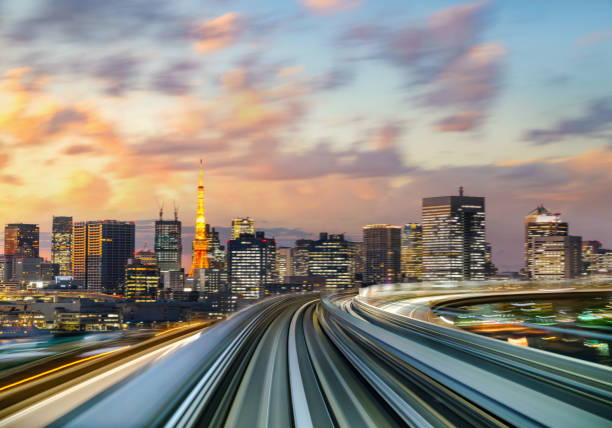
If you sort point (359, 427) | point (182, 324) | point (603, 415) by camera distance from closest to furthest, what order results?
point (603, 415), point (359, 427), point (182, 324)

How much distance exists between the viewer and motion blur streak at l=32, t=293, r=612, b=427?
21.6 feet

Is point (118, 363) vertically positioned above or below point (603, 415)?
below

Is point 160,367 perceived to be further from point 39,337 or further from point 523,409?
point 39,337

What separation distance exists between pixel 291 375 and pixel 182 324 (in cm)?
1569

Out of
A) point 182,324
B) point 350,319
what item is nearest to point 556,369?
point 350,319

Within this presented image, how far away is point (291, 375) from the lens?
10266 mm

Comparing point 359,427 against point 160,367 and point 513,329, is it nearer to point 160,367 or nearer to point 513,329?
point 160,367

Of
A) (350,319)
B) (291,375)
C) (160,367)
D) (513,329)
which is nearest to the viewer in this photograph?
(160,367)

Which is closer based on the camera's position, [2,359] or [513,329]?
[2,359]

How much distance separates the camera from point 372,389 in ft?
29.2

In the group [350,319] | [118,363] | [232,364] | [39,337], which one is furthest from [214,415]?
[350,319]

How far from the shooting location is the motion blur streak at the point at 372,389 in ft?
21.6

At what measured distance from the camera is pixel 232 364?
11.8 m

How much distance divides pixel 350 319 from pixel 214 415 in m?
13.6
